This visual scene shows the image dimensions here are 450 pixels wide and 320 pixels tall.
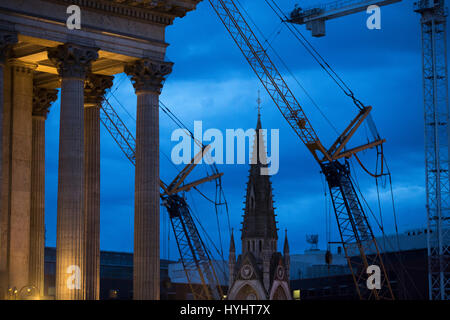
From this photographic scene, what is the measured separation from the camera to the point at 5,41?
51.8m

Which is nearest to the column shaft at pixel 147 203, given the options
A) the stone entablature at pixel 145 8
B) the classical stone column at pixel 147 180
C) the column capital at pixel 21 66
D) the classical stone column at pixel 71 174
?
the classical stone column at pixel 147 180

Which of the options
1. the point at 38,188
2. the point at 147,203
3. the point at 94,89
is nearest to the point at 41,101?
the point at 94,89

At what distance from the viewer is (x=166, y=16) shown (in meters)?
59.3

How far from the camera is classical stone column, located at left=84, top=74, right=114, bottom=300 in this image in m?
59.7

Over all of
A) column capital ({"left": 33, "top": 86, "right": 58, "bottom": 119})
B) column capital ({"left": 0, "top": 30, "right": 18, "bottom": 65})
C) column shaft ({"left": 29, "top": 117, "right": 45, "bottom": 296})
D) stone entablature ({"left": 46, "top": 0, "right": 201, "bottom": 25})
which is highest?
stone entablature ({"left": 46, "top": 0, "right": 201, "bottom": 25})

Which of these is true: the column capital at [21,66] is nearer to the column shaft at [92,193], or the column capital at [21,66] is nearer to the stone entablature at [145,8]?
Answer: the column shaft at [92,193]

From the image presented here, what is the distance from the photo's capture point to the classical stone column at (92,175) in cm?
5966

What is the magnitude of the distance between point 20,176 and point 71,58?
8637 millimetres

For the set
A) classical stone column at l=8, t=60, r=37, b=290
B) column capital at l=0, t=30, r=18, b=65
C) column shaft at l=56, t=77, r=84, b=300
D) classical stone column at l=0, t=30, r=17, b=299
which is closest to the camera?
column capital at l=0, t=30, r=18, b=65

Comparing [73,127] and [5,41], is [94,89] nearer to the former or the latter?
[73,127]

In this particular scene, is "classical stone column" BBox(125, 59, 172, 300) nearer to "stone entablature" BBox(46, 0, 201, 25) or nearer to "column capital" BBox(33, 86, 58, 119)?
"stone entablature" BBox(46, 0, 201, 25)

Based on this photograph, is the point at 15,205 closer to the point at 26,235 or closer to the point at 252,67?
the point at 26,235

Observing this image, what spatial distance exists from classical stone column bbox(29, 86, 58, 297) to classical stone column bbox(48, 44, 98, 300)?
19.2 ft

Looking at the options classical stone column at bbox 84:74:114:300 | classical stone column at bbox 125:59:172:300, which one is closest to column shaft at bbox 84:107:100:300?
classical stone column at bbox 84:74:114:300
